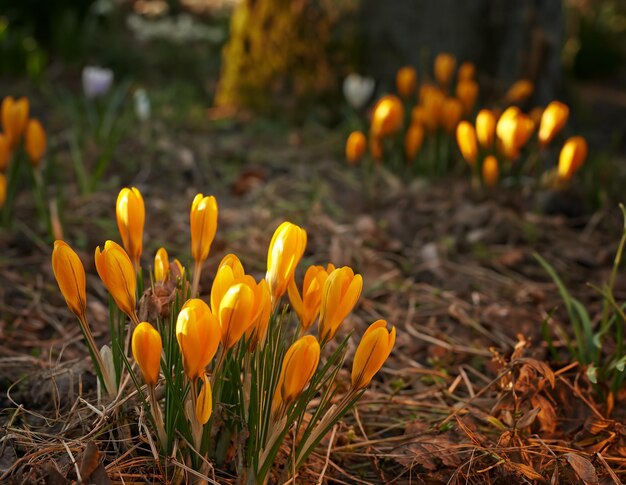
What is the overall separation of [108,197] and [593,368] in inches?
74.5

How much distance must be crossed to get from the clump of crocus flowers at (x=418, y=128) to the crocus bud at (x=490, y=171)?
268 millimetres

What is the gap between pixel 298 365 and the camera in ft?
3.61

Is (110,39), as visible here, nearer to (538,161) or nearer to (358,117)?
(358,117)

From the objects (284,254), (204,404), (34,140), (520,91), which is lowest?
(204,404)

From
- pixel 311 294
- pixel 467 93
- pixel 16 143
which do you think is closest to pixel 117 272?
pixel 311 294

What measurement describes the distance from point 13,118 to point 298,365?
156cm

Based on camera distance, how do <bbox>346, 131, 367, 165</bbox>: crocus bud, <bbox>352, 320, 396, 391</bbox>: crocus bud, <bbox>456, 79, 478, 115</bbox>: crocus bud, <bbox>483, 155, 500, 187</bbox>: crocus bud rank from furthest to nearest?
<bbox>456, 79, 478, 115</bbox>: crocus bud
<bbox>346, 131, 367, 165</bbox>: crocus bud
<bbox>483, 155, 500, 187</bbox>: crocus bud
<bbox>352, 320, 396, 391</bbox>: crocus bud

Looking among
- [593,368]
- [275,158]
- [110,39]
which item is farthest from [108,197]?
[110,39]

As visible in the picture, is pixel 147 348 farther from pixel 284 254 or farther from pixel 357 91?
pixel 357 91

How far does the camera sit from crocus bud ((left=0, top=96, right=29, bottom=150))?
7.31 feet

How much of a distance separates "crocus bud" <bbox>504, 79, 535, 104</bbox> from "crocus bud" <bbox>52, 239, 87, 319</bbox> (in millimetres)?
2608

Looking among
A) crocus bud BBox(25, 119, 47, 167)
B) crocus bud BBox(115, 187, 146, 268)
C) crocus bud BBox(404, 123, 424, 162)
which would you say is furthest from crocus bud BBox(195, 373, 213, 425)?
crocus bud BBox(404, 123, 424, 162)

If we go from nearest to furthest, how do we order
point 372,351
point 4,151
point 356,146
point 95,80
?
1. point 372,351
2. point 4,151
3. point 356,146
4. point 95,80

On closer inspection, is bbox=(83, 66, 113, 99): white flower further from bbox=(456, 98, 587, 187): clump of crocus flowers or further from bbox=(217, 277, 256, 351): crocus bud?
bbox=(217, 277, 256, 351): crocus bud
